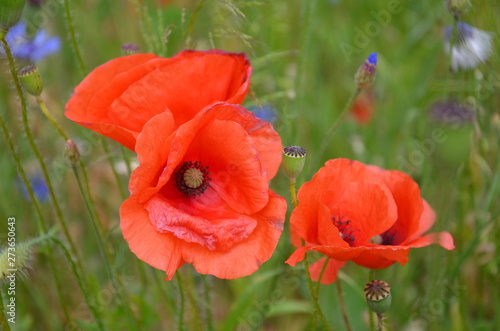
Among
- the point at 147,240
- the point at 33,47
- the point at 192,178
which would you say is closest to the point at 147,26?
the point at 192,178

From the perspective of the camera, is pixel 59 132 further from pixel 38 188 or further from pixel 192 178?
pixel 38 188

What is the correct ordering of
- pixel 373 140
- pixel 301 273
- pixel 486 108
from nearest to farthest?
1. pixel 301 273
2. pixel 486 108
3. pixel 373 140

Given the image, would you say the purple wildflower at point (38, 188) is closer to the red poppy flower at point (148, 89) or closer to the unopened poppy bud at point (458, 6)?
the red poppy flower at point (148, 89)

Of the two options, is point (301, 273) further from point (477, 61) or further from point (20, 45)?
point (20, 45)

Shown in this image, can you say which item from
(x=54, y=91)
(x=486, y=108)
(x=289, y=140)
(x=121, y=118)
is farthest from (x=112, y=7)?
(x=121, y=118)

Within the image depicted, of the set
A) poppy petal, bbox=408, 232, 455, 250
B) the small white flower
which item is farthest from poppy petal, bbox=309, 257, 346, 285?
the small white flower

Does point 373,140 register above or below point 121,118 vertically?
below

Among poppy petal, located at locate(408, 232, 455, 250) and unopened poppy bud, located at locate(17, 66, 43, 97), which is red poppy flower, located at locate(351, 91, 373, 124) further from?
unopened poppy bud, located at locate(17, 66, 43, 97)

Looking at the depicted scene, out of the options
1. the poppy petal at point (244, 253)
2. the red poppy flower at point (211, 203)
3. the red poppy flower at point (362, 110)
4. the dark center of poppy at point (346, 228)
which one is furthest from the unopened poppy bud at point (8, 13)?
the red poppy flower at point (362, 110)
